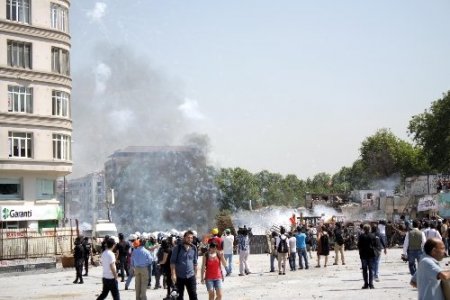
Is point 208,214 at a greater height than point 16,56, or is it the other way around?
point 16,56

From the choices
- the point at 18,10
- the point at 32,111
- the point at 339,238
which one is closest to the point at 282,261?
the point at 339,238

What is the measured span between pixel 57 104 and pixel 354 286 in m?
36.4

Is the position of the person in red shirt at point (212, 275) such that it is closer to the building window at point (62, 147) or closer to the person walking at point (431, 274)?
the person walking at point (431, 274)

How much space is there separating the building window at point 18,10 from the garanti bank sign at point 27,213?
1266 cm

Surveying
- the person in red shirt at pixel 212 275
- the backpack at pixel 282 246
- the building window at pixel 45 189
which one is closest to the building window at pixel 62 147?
the building window at pixel 45 189

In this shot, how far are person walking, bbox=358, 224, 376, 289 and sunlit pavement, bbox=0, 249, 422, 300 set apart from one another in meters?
0.34

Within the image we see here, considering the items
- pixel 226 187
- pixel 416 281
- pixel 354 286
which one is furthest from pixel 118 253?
pixel 226 187

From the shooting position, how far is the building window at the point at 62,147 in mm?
55316

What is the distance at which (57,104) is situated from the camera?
55.6 m

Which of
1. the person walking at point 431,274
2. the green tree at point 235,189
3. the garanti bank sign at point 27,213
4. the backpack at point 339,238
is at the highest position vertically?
the green tree at point 235,189

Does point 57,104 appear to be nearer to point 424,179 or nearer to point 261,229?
point 261,229

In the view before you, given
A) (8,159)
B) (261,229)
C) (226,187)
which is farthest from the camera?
(226,187)

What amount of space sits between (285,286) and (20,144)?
106 ft

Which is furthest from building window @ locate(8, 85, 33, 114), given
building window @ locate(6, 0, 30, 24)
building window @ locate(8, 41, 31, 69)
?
building window @ locate(6, 0, 30, 24)
